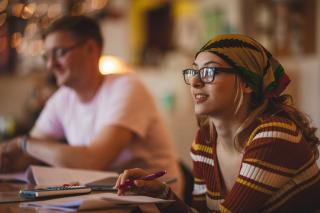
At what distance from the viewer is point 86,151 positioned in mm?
1658

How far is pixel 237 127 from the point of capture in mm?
1180


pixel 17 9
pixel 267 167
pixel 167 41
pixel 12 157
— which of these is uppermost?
pixel 17 9

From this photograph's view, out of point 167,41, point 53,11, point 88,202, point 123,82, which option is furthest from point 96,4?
point 167,41

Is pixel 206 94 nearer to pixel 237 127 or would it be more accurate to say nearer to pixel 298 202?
pixel 237 127

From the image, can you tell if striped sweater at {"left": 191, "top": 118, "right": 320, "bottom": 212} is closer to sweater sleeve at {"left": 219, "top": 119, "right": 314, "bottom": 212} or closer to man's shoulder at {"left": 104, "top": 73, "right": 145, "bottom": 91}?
sweater sleeve at {"left": 219, "top": 119, "right": 314, "bottom": 212}

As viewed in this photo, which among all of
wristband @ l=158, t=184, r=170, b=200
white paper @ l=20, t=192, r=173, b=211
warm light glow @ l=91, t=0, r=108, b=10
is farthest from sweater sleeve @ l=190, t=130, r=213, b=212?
warm light glow @ l=91, t=0, r=108, b=10

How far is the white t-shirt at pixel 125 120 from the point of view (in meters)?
1.82

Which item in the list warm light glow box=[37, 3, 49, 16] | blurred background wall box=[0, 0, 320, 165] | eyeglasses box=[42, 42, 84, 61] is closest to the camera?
eyeglasses box=[42, 42, 84, 61]

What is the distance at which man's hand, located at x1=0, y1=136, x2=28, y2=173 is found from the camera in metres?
1.71

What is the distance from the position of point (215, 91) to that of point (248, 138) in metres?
0.14

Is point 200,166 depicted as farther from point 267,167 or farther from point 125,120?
point 125,120

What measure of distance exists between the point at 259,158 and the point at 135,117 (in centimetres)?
83

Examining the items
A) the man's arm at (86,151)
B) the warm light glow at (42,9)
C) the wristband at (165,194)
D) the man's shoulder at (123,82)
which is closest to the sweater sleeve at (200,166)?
the wristband at (165,194)

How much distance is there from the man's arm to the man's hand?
5cm
